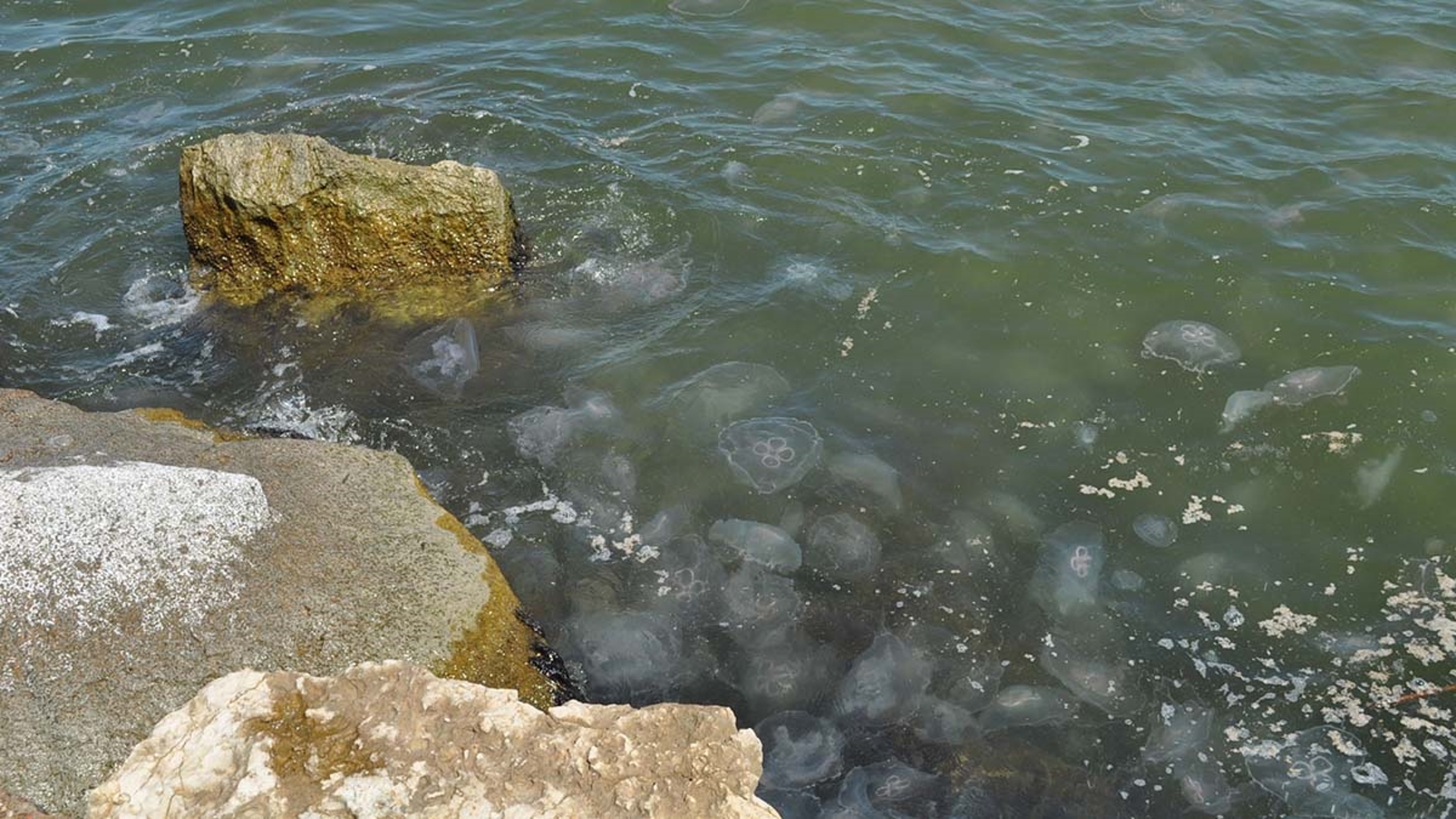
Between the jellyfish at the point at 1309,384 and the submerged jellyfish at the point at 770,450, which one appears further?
the jellyfish at the point at 1309,384

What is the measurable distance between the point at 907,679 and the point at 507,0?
36.2 ft

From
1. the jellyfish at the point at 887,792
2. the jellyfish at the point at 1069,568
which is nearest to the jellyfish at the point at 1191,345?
the jellyfish at the point at 1069,568

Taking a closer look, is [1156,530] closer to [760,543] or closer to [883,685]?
[883,685]

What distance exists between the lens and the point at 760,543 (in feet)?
26.8

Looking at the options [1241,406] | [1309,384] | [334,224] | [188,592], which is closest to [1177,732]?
[1241,406]

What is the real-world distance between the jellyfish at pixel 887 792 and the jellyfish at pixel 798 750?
142mm

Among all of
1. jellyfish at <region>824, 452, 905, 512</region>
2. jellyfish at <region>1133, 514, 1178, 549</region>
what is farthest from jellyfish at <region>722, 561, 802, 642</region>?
jellyfish at <region>1133, 514, 1178, 549</region>

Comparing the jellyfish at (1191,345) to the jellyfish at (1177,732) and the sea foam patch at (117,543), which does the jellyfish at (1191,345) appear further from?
the sea foam patch at (117,543)

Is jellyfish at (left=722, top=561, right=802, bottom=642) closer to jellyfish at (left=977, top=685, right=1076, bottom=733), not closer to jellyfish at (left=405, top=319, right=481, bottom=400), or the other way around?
jellyfish at (left=977, top=685, right=1076, bottom=733)

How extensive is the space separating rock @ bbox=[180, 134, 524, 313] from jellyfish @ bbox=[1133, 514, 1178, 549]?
5.57m

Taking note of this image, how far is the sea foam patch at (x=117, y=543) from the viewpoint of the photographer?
6.20m

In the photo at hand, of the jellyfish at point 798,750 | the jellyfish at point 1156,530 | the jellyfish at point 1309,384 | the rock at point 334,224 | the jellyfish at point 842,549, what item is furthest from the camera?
the rock at point 334,224

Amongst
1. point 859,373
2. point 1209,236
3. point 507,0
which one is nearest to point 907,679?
point 859,373

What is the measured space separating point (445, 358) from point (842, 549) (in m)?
3.63
